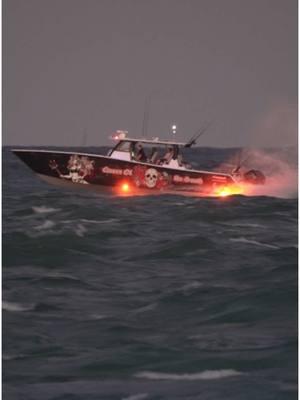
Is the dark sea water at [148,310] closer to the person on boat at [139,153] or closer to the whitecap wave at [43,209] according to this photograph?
the whitecap wave at [43,209]

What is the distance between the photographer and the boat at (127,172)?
36.2 meters

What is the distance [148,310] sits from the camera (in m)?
13.9

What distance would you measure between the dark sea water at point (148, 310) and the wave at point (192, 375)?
22 mm

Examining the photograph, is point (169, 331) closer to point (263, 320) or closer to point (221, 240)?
point (263, 320)

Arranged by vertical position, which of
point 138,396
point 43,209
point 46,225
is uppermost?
point 43,209

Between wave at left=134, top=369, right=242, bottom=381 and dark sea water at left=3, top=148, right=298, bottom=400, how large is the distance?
0.02m

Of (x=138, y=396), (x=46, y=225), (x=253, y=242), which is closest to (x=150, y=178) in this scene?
(x=46, y=225)

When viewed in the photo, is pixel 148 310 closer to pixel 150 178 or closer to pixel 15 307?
pixel 15 307

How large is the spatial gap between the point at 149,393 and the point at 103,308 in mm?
4033

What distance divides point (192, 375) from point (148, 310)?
3.15 m

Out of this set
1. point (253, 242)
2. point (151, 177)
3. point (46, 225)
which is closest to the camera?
point (253, 242)

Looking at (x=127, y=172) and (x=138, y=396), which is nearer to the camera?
(x=138, y=396)

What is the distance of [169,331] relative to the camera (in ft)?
41.9

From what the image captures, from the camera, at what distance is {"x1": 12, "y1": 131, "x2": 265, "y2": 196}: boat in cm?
3625
